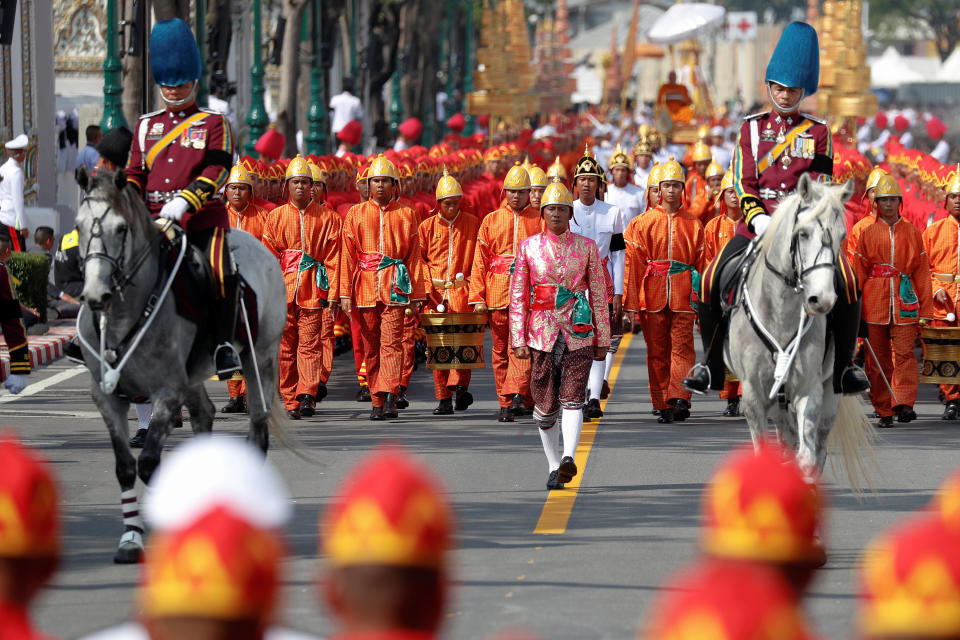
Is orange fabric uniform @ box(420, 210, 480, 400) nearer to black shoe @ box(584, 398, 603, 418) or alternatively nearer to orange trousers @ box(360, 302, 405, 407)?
orange trousers @ box(360, 302, 405, 407)

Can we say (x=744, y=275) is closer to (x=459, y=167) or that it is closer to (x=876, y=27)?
(x=459, y=167)

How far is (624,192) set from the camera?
64.2 ft

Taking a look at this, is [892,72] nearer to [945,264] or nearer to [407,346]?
[945,264]

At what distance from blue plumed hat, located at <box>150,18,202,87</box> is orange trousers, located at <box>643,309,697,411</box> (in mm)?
5602

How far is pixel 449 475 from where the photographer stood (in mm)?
11805

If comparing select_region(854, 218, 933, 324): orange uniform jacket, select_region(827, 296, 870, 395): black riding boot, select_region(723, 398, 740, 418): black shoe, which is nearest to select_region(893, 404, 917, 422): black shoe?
select_region(854, 218, 933, 324): orange uniform jacket

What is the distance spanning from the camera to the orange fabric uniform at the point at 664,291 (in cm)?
1498

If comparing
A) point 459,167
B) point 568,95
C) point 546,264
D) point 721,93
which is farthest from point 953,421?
point 721,93

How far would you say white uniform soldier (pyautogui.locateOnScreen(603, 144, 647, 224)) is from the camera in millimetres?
19344

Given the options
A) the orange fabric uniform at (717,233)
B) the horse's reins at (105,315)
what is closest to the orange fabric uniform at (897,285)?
the orange fabric uniform at (717,233)

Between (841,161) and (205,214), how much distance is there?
46.7ft

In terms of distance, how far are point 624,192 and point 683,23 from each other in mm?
40246

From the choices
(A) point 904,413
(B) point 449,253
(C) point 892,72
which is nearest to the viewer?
(A) point 904,413

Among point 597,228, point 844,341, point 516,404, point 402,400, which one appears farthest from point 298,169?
point 844,341
